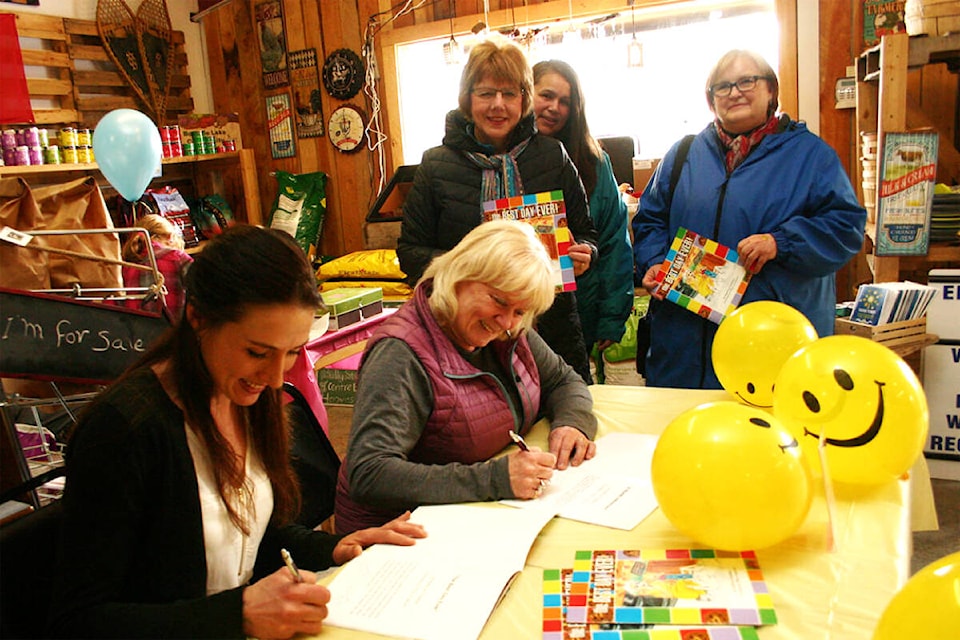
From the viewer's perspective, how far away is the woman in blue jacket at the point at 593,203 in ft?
8.86

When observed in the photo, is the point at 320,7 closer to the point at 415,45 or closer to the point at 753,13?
the point at 415,45

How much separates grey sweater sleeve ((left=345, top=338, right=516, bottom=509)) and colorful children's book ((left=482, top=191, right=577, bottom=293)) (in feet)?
2.65

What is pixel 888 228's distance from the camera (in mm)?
3186

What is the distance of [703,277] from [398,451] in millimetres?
1217

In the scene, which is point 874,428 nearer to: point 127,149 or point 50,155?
point 127,149

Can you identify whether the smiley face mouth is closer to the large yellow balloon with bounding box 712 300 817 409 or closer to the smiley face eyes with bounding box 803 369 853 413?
the smiley face eyes with bounding box 803 369 853 413

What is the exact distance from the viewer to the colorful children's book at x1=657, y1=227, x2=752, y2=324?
229 cm

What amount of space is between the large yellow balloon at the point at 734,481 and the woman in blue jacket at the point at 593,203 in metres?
1.50

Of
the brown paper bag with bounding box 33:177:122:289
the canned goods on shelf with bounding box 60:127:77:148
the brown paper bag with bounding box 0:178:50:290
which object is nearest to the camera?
the brown paper bag with bounding box 0:178:50:290

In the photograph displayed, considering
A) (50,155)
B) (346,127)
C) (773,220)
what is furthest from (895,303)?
(50,155)

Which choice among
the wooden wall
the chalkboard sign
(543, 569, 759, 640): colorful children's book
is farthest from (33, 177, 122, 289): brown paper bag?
the wooden wall

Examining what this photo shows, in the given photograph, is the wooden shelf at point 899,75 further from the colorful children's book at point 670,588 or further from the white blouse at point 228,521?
the white blouse at point 228,521

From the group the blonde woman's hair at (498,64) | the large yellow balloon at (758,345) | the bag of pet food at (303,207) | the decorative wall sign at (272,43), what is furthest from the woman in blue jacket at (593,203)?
the decorative wall sign at (272,43)

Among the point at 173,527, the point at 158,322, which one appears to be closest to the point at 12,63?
the point at 158,322
